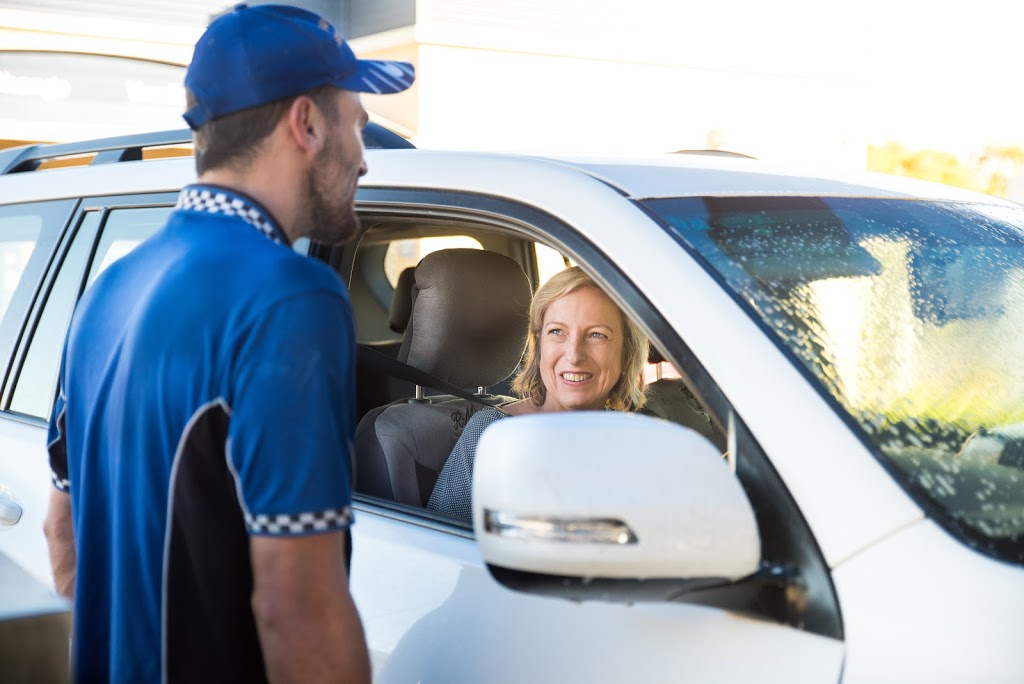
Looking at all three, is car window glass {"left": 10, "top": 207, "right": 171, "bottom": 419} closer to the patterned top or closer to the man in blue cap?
the patterned top

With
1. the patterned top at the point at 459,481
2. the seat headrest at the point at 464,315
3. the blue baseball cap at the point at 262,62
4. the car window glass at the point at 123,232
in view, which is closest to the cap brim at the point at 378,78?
the blue baseball cap at the point at 262,62

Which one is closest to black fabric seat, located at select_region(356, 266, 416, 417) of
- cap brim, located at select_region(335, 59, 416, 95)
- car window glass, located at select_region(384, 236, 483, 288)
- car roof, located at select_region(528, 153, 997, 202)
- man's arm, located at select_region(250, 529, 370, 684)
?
car window glass, located at select_region(384, 236, 483, 288)

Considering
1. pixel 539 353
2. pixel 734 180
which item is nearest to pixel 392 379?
pixel 539 353

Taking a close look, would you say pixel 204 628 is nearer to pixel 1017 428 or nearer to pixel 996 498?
pixel 996 498

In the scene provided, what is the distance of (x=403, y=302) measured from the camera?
10.8 feet

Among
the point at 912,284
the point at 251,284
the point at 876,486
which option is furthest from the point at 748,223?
the point at 251,284

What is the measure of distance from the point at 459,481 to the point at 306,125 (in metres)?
1.11

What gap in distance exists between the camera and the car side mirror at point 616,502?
4.37ft

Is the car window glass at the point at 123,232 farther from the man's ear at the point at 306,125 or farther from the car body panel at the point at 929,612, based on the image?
the car body panel at the point at 929,612

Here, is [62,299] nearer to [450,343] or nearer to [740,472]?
[450,343]

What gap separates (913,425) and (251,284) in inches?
34.7

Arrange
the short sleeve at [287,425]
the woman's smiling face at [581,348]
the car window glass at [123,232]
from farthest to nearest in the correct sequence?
the woman's smiling face at [581,348] < the car window glass at [123,232] < the short sleeve at [287,425]

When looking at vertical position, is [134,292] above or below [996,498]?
above

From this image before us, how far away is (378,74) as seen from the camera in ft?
5.32
